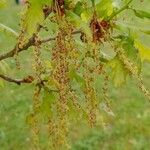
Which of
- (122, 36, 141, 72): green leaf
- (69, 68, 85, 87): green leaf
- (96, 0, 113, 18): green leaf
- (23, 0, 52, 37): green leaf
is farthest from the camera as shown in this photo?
(69, 68, 85, 87): green leaf

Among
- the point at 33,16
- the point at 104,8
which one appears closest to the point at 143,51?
the point at 104,8

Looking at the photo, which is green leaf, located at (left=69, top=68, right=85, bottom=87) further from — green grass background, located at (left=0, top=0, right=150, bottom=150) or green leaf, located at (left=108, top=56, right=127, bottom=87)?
green grass background, located at (left=0, top=0, right=150, bottom=150)

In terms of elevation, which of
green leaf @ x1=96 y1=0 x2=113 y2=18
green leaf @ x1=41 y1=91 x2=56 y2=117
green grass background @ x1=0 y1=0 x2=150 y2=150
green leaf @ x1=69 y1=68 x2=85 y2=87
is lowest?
green grass background @ x1=0 y1=0 x2=150 y2=150

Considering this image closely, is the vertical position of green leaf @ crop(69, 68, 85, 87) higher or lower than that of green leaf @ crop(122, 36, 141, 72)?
lower

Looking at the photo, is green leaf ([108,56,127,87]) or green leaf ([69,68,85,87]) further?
green leaf ([69,68,85,87])

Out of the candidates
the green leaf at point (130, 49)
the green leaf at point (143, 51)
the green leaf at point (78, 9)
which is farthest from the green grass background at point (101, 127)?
the green leaf at point (78, 9)

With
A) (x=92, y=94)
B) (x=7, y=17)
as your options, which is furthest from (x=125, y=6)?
(x=7, y=17)

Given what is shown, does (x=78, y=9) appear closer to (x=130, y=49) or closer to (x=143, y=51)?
(x=130, y=49)

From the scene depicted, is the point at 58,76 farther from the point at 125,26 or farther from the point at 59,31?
the point at 125,26

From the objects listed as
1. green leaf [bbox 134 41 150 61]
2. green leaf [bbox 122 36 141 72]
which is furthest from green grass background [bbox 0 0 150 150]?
green leaf [bbox 122 36 141 72]
